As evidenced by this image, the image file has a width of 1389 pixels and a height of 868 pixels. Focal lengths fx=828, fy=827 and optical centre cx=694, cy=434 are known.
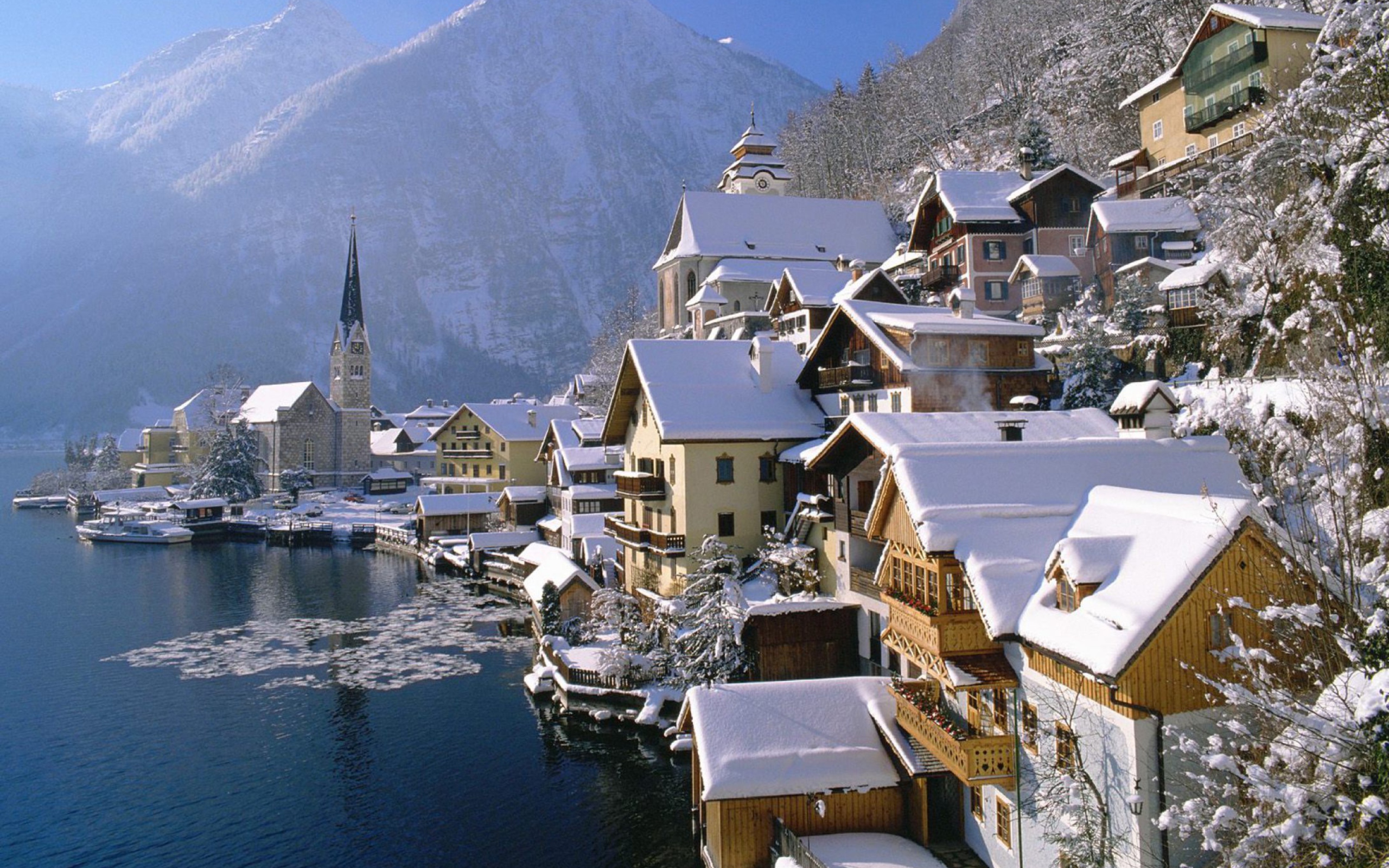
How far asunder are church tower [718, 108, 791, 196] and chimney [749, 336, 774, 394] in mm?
63509

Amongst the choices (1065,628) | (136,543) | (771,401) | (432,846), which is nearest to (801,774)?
(1065,628)

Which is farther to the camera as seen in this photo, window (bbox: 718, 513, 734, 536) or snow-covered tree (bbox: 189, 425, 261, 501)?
snow-covered tree (bbox: 189, 425, 261, 501)

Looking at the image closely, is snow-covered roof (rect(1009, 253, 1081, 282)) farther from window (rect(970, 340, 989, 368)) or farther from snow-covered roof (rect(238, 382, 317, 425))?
snow-covered roof (rect(238, 382, 317, 425))

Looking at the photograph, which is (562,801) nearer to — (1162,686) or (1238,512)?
(1162,686)

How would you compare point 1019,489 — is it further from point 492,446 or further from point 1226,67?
point 492,446

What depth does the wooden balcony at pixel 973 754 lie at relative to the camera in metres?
16.8

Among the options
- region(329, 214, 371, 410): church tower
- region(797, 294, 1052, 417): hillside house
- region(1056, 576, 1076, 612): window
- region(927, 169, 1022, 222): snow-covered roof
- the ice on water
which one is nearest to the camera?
region(1056, 576, 1076, 612): window

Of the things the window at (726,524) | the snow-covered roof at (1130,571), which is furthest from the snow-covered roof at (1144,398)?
the window at (726,524)

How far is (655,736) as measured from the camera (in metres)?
30.2

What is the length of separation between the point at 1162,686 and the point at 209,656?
1739 inches

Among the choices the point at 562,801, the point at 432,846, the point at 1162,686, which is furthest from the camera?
the point at 562,801

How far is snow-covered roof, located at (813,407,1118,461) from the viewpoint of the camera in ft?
83.3

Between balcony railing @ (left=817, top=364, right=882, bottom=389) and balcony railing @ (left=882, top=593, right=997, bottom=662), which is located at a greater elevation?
balcony railing @ (left=817, top=364, right=882, bottom=389)

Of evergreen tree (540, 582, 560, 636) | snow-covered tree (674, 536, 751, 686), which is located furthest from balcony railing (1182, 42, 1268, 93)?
evergreen tree (540, 582, 560, 636)
